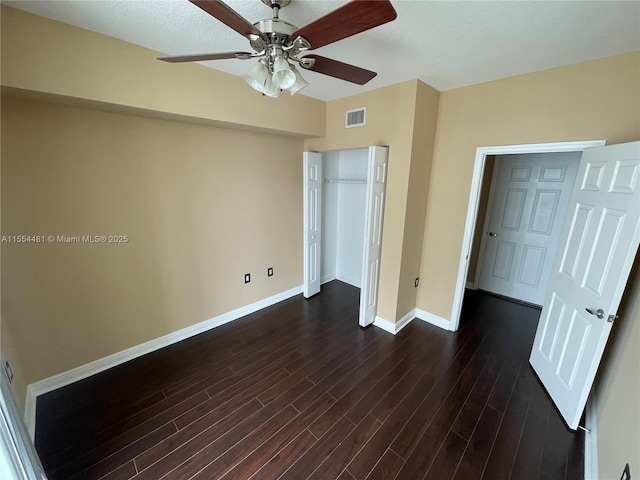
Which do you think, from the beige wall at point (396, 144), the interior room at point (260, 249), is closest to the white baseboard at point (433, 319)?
the interior room at point (260, 249)

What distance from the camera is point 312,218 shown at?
3596mm

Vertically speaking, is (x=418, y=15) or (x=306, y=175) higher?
(x=418, y=15)

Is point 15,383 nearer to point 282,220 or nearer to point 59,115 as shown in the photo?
point 59,115

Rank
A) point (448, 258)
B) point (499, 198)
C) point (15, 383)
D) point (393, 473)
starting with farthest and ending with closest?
1. point (499, 198)
2. point (448, 258)
3. point (15, 383)
4. point (393, 473)

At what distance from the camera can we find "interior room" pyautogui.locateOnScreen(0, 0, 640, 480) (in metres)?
1.57

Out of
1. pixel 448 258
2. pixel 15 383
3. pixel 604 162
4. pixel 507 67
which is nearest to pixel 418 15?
pixel 507 67

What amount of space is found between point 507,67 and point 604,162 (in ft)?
3.35

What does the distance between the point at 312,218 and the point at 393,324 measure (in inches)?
67.1

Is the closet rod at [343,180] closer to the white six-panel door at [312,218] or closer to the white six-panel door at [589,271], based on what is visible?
the white six-panel door at [312,218]

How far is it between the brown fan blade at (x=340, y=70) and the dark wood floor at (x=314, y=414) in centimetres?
232

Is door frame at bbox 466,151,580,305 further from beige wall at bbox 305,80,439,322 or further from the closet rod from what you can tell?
the closet rod

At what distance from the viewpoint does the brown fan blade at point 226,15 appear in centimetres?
89

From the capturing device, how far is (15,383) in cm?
A: 176

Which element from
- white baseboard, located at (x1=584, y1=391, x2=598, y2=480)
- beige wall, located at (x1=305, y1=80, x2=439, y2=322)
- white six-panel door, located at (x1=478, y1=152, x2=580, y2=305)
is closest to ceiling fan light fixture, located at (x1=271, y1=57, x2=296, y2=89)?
beige wall, located at (x1=305, y1=80, x2=439, y2=322)
